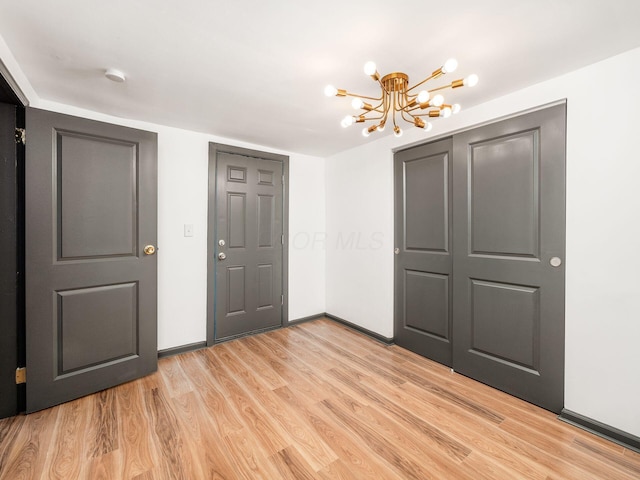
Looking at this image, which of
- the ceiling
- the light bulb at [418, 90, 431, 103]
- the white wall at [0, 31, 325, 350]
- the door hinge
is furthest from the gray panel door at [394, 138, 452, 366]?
the door hinge

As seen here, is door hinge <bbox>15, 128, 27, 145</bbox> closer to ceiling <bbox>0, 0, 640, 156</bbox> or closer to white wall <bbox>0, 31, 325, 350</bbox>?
ceiling <bbox>0, 0, 640, 156</bbox>

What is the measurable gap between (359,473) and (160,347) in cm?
223

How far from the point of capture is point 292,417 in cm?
188

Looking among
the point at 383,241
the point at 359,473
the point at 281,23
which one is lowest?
the point at 359,473

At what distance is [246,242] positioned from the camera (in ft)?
10.9

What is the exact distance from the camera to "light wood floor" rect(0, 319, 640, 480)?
148 cm

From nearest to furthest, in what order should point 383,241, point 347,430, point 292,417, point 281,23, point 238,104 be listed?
point 281,23, point 347,430, point 292,417, point 238,104, point 383,241

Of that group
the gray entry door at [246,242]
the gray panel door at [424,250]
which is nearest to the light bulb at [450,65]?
the gray panel door at [424,250]

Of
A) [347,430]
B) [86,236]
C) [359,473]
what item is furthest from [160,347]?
[359,473]

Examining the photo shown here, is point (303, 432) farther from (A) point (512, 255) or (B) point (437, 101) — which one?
(B) point (437, 101)

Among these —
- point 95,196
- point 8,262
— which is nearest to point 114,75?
point 95,196

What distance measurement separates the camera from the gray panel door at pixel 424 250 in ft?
8.55

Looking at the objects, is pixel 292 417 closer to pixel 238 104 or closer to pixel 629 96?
pixel 238 104

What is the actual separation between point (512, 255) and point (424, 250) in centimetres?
77
